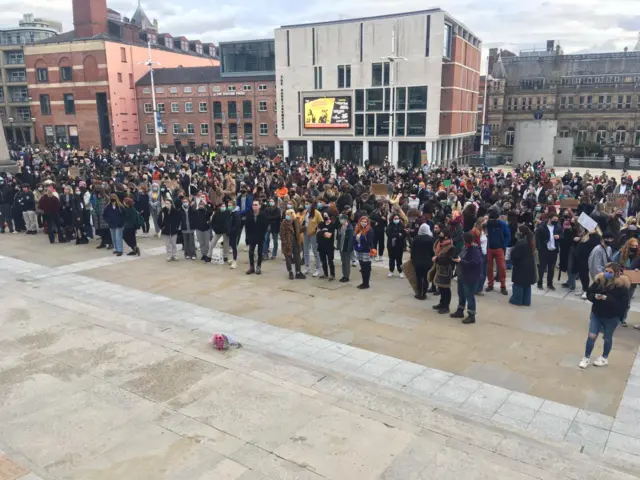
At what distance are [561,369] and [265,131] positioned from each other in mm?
56300

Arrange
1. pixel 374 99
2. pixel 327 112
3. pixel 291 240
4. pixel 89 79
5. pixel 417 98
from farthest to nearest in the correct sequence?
pixel 89 79 < pixel 327 112 < pixel 374 99 < pixel 417 98 < pixel 291 240

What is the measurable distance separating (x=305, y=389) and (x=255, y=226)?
20.4 ft

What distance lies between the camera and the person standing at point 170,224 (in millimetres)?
13680

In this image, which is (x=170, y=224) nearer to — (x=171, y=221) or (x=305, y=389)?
(x=171, y=221)

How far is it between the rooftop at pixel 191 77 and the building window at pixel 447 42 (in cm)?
2188

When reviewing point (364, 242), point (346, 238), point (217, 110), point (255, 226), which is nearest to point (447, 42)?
point (217, 110)

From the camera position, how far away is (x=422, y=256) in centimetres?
1046

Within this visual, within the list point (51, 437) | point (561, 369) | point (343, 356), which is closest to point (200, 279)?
point (343, 356)

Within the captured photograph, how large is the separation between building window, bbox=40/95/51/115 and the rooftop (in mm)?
11750

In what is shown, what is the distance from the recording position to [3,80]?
73.7 m

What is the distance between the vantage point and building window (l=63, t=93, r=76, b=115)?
64375mm

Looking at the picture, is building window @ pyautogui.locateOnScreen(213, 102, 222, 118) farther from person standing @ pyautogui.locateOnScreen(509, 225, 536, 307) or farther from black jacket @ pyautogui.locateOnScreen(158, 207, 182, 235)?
person standing @ pyautogui.locateOnScreen(509, 225, 536, 307)

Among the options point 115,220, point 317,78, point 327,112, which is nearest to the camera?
point 115,220

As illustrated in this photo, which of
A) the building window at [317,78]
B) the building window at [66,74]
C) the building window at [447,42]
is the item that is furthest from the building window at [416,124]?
the building window at [66,74]
